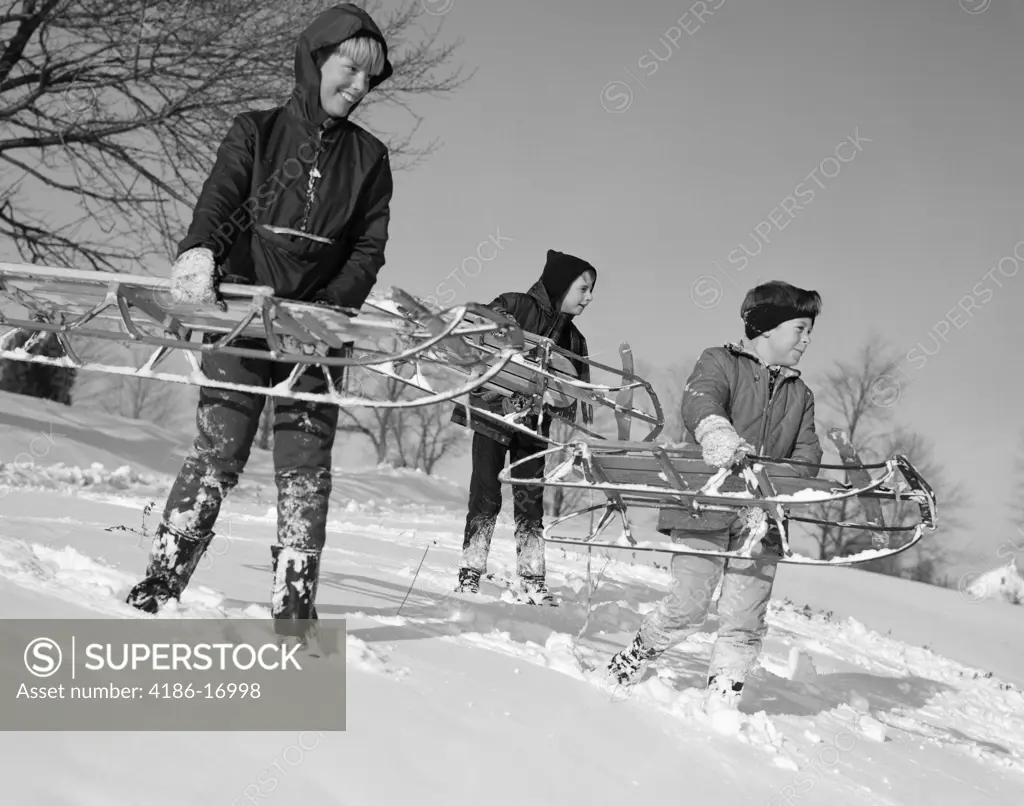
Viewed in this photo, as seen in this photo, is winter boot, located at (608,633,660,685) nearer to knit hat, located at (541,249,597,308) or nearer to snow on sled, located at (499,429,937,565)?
snow on sled, located at (499,429,937,565)

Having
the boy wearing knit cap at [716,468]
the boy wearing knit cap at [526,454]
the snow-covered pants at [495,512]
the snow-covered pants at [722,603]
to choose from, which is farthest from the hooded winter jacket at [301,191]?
the snow-covered pants at [495,512]

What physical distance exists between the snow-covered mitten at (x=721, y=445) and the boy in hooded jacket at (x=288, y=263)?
135 centimetres

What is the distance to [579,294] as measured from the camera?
5664 millimetres

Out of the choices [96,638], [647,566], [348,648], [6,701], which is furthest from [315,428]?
[647,566]

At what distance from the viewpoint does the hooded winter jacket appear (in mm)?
3080

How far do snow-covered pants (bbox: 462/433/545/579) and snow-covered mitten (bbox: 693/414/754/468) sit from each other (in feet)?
7.61

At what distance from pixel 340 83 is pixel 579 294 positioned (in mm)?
2788

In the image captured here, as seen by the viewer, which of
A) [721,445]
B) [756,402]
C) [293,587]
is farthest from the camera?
[756,402]

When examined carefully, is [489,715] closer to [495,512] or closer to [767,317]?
[767,317]

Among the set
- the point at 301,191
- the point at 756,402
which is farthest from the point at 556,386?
the point at 301,191

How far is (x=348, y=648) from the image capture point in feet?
9.41

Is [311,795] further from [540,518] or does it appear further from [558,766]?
[540,518]

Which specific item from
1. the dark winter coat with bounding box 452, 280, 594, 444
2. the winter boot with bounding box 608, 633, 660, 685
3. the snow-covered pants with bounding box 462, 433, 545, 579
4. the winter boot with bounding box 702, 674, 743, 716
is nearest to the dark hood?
the winter boot with bounding box 608, 633, 660, 685

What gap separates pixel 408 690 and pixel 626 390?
1.93 m
